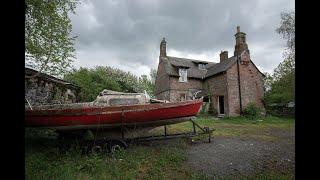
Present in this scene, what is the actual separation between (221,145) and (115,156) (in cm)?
428

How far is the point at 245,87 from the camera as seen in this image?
81.3 feet

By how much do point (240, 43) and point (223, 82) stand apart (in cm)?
480

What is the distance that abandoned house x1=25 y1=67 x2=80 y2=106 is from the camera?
1266 centimetres

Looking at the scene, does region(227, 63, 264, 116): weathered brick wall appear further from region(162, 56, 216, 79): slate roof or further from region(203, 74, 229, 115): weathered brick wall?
region(162, 56, 216, 79): slate roof

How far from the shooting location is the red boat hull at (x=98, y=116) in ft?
27.5

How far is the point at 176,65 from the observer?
26.2 m

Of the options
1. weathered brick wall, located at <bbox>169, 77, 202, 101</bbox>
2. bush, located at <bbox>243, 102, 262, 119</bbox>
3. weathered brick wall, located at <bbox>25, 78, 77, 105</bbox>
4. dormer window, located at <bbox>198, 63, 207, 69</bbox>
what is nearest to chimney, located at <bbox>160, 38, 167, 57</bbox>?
weathered brick wall, located at <bbox>169, 77, 202, 101</bbox>

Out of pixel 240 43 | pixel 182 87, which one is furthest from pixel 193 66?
pixel 240 43

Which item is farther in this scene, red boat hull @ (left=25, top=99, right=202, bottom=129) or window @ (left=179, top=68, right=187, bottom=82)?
window @ (left=179, top=68, right=187, bottom=82)

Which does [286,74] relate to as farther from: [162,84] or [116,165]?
[116,165]

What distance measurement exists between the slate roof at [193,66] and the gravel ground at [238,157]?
15.6m
